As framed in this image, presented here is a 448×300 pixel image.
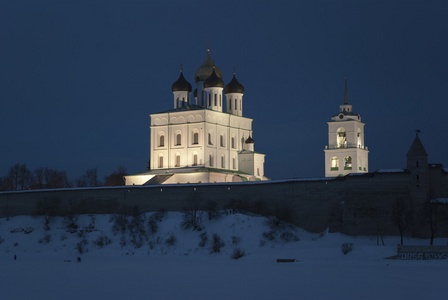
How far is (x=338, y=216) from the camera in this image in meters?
40.8

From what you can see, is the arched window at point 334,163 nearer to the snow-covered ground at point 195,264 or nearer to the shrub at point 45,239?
the snow-covered ground at point 195,264

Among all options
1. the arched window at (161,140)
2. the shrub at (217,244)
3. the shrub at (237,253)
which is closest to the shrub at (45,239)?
the shrub at (217,244)

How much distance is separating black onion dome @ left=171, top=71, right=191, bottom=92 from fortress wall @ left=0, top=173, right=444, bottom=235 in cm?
1299

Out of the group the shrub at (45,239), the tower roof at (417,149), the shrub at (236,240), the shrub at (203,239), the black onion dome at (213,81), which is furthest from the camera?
the black onion dome at (213,81)

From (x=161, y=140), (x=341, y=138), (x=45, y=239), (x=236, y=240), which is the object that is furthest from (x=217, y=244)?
(x=341, y=138)

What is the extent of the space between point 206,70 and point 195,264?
2571cm

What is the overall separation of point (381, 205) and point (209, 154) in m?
17.8

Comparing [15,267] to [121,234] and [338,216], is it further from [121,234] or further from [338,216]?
[338,216]

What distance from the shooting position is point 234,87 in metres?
59.1

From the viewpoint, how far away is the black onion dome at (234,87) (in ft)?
193

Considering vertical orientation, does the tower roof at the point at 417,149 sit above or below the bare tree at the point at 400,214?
above

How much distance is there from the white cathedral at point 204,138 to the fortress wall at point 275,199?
7153 mm

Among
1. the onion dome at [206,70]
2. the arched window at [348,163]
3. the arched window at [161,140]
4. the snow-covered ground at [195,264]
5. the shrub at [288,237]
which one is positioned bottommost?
the snow-covered ground at [195,264]

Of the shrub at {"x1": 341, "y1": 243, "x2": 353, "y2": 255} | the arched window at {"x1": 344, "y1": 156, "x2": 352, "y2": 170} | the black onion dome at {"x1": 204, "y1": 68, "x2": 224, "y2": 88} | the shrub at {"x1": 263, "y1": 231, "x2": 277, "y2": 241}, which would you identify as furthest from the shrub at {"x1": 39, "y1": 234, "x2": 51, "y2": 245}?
the arched window at {"x1": 344, "y1": 156, "x2": 352, "y2": 170}
